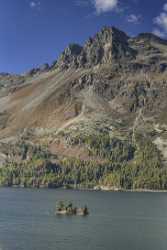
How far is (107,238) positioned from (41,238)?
1770cm

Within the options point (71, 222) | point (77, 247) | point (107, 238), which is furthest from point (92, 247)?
point (71, 222)

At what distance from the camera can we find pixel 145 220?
19388cm

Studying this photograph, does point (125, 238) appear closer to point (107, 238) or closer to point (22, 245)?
point (107, 238)

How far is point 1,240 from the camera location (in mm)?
134375

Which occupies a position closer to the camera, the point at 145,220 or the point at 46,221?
the point at 46,221

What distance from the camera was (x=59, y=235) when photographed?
481 ft

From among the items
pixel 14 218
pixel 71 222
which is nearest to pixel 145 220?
pixel 71 222

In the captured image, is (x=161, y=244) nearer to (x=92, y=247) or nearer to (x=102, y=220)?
(x=92, y=247)

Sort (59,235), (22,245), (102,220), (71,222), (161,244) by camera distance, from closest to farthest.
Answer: (22,245) → (161,244) → (59,235) → (71,222) → (102,220)

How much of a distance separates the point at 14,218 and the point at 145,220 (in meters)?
46.6

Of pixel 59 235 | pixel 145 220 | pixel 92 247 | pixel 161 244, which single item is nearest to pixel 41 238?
pixel 59 235

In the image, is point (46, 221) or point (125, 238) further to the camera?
point (46, 221)

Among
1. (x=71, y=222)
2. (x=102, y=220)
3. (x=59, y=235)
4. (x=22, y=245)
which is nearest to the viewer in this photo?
(x=22, y=245)

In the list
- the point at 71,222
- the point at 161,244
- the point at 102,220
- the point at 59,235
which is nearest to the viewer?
the point at 161,244
